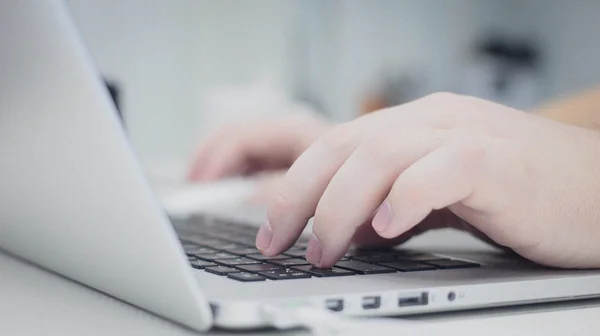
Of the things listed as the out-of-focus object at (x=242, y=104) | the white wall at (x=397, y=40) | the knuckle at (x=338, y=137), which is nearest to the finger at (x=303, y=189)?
the knuckle at (x=338, y=137)

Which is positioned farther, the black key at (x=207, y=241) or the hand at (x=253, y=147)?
the hand at (x=253, y=147)

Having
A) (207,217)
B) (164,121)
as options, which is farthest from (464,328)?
(164,121)

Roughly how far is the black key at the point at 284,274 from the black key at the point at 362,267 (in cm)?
3

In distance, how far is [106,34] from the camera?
7.54 ft

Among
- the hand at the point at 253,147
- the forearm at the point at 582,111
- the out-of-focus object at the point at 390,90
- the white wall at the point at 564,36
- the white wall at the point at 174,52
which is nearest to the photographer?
the forearm at the point at 582,111

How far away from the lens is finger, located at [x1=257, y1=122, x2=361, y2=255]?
0.44 meters

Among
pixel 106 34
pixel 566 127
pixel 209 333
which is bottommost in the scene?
pixel 209 333

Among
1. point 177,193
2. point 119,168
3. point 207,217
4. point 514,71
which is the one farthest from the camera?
point 514,71

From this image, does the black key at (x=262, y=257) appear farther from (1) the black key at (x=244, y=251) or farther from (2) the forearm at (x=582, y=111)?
(2) the forearm at (x=582, y=111)

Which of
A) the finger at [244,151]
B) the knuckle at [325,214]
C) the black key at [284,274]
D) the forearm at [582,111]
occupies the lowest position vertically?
the black key at [284,274]

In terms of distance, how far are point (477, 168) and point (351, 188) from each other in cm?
6

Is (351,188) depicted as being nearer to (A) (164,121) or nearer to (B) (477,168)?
(B) (477,168)

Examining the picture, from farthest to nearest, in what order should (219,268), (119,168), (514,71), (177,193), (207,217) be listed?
1. (514,71)
2. (177,193)
3. (207,217)
4. (219,268)
5. (119,168)

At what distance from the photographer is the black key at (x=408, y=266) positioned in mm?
429
